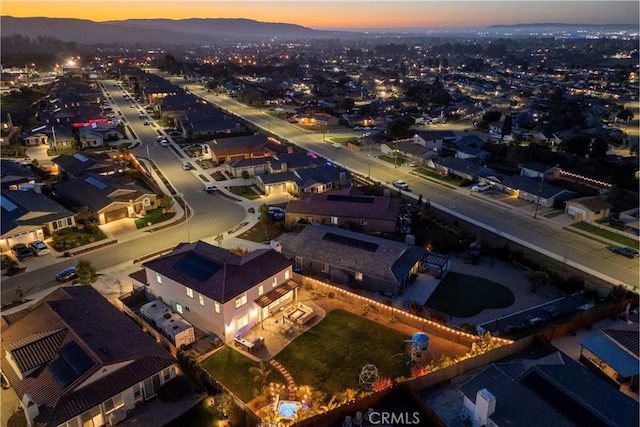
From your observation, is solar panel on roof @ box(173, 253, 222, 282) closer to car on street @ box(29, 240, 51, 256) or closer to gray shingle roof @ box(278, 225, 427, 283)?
gray shingle roof @ box(278, 225, 427, 283)

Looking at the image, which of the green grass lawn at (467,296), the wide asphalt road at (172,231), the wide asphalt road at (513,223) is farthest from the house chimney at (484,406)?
the wide asphalt road at (172,231)

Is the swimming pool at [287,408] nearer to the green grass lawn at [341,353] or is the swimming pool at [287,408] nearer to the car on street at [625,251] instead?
the green grass lawn at [341,353]

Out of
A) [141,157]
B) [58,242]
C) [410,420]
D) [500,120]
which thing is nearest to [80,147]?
[141,157]

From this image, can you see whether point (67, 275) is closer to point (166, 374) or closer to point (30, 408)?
point (166, 374)

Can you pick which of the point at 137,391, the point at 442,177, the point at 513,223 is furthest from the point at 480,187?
the point at 137,391

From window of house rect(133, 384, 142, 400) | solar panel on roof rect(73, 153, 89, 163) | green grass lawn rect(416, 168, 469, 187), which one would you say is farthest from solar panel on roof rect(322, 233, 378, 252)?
solar panel on roof rect(73, 153, 89, 163)

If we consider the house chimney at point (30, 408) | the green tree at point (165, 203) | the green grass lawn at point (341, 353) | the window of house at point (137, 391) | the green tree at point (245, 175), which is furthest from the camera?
the green tree at point (245, 175)
